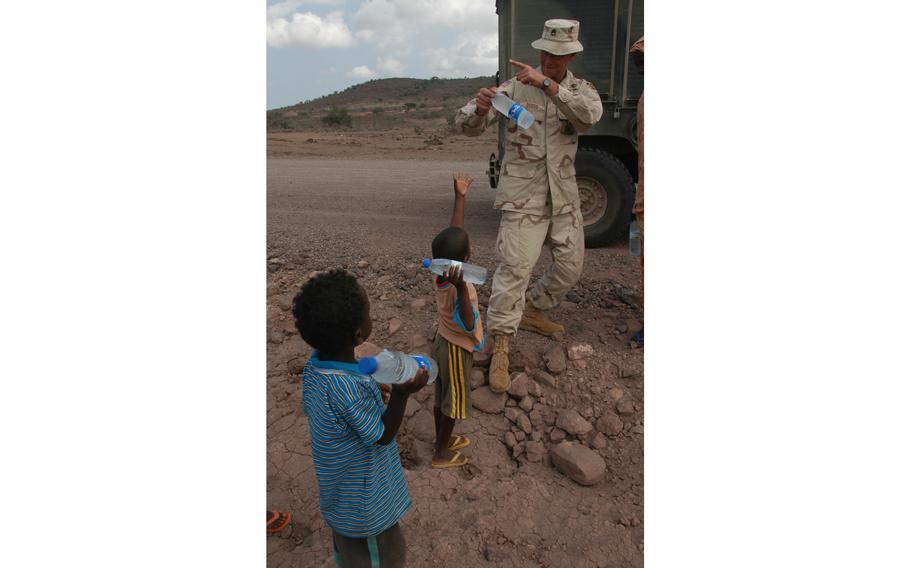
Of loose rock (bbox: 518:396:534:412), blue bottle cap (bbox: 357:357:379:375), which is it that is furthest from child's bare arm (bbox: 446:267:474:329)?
loose rock (bbox: 518:396:534:412)

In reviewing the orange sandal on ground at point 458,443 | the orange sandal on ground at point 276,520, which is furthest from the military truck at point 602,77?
the orange sandal on ground at point 276,520

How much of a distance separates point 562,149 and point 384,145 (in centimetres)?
1278

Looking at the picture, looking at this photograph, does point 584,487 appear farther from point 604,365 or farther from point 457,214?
point 457,214

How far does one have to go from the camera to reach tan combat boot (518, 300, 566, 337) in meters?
3.88

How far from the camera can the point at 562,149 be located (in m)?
3.44

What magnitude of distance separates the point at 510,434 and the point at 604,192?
345cm

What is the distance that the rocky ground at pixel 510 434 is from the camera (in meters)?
2.68

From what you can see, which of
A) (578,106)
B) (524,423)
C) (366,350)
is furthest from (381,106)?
(524,423)

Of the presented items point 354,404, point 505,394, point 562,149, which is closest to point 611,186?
point 562,149

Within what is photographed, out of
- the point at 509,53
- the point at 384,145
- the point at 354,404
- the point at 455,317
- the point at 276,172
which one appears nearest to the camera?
the point at 354,404

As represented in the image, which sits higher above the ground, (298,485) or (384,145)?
(384,145)

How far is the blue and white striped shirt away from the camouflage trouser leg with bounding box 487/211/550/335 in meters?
1.57

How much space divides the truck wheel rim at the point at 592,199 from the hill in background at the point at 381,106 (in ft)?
50.8

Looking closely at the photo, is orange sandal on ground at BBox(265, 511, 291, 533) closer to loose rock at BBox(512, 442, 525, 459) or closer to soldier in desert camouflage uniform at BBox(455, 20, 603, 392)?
loose rock at BBox(512, 442, 525, 459)
